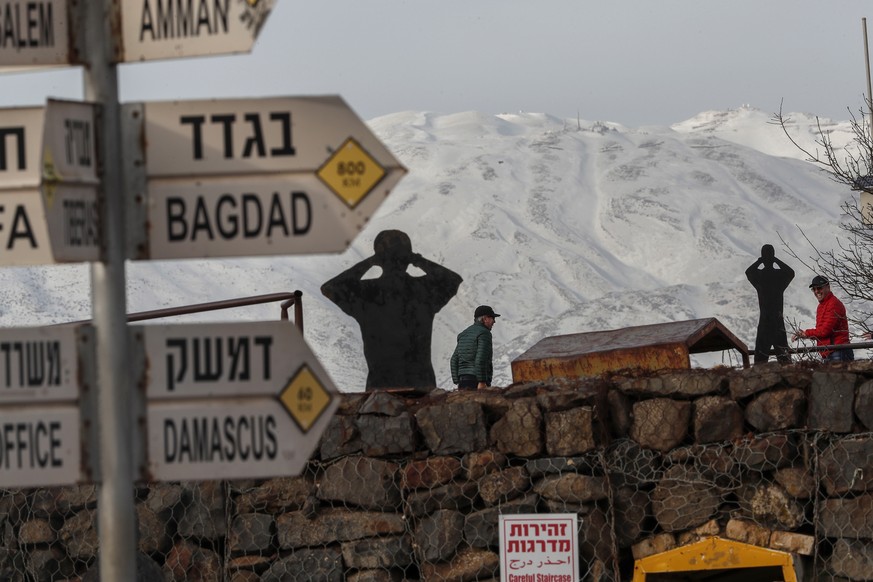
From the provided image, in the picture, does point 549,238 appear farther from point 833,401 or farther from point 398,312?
point 833,401

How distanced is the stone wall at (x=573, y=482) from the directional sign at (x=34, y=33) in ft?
17.1

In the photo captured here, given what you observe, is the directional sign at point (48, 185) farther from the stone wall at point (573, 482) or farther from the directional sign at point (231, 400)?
the stone wall at point (573, 482)

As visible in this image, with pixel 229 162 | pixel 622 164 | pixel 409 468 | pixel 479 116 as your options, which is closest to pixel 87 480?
pixel 229 162

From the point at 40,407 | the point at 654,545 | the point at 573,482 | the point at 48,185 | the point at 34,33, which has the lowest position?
the point at 654,545

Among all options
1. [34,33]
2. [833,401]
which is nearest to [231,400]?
[34,33]

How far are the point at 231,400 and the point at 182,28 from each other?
0.95 meters

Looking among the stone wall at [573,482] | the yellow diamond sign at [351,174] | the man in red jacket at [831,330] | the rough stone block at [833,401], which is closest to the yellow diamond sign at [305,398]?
the yellow diamond sign at [351,174]

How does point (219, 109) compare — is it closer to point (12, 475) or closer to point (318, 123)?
point (318, 123)

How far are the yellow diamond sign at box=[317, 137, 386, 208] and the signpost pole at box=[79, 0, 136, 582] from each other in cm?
53

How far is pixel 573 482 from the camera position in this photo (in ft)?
27.0

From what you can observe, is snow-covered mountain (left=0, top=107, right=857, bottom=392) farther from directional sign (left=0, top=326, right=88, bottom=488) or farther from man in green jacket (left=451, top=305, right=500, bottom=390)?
directional sign (left=0, top=326, right=88, bottom=488)

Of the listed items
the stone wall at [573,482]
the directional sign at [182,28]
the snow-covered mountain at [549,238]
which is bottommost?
the stone wall at [573,482]

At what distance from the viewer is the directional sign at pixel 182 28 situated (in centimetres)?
348

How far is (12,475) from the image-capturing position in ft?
11.5
